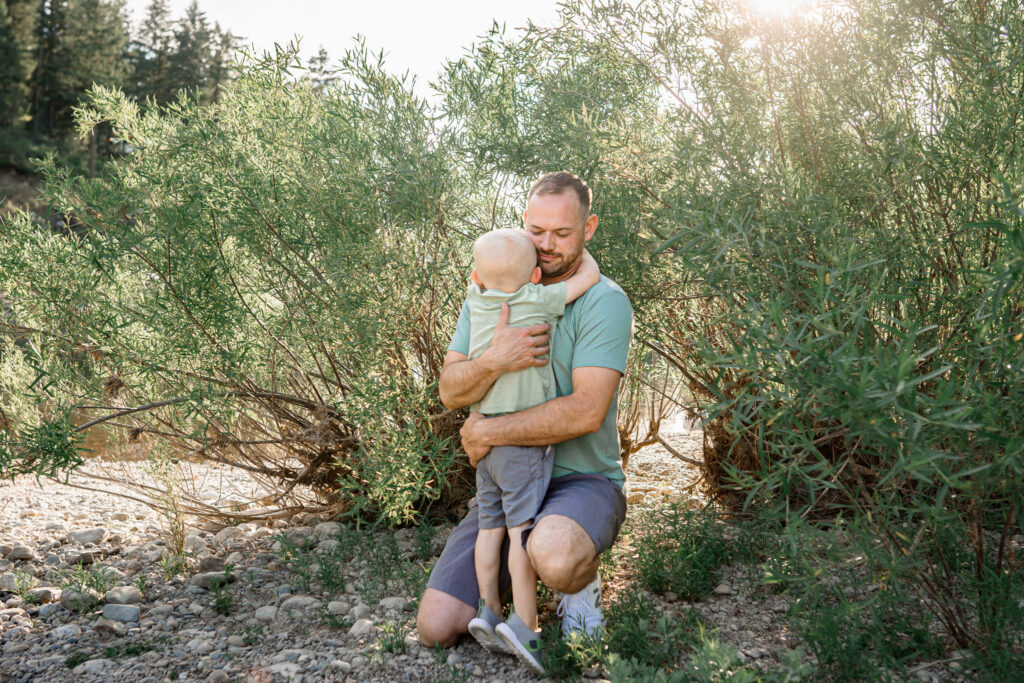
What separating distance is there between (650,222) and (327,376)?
2.12 meters

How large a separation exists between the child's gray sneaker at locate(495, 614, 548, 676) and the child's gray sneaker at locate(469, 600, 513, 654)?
31 mm

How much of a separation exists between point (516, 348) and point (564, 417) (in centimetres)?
29

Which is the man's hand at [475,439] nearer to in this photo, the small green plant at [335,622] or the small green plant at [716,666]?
the small green plant at [335,622]

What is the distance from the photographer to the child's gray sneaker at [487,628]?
2.56 m

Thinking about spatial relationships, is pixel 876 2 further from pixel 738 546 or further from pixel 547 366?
pixel 738 546

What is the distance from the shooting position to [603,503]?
2713 millimetres

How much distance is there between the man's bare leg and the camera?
8.20 ft

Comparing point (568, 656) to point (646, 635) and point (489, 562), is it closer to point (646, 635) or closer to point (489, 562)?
point (646, 635)

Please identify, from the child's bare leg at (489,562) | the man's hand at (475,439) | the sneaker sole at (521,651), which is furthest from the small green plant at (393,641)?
the man's hand at (475,439)

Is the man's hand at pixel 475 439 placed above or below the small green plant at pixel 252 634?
above

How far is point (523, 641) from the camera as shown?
249 centimetres

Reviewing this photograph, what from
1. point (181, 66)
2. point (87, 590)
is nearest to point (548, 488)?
point (87, 590)

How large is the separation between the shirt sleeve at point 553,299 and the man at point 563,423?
0.31 ft

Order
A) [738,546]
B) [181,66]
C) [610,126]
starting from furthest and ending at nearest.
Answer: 1. [181,66]
2. [738,546]
3. [610,126]
